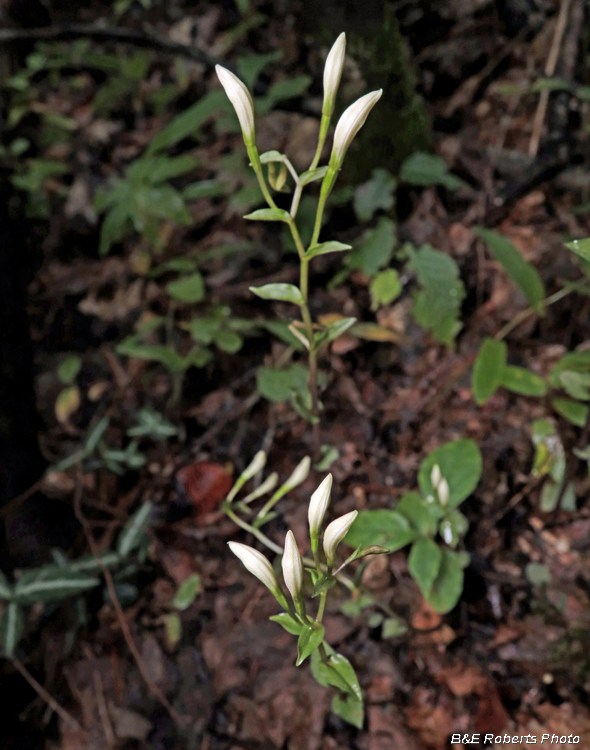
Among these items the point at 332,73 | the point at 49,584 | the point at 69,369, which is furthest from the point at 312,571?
the point at 69,369

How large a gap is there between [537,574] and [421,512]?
1.28 feet

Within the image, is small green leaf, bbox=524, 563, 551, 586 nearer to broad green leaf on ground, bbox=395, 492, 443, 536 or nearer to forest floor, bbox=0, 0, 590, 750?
forest floor, bbox=0, 0, 590, 750

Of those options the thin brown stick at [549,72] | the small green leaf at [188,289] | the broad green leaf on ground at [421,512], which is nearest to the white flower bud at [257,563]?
the broad green leaf on ground at [421,512]

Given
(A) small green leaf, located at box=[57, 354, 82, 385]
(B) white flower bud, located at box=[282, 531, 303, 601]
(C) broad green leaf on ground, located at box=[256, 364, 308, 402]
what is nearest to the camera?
(B) white flower bud, located at box=[282, 531, 303, 601]

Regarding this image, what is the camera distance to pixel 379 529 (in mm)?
1363

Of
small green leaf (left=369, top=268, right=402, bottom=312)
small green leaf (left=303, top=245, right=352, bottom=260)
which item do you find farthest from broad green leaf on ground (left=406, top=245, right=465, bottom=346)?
small green leaf (left=303, top=245, right=352, bottom=260)

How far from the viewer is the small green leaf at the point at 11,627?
4.89 feet

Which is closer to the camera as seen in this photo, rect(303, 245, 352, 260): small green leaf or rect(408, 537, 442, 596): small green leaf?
rect(303, 245, 352, 260): small green leaf

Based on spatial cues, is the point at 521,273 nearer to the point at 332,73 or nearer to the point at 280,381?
the point at 280,381

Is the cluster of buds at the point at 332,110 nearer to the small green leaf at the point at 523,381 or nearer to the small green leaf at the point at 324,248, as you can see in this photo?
the small green leaf at the point at 324,248

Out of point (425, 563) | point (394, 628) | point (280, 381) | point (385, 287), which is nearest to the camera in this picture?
point (425, 563)

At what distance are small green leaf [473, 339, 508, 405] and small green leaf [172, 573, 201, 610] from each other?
44.2 inches

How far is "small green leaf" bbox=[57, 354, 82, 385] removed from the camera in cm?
236

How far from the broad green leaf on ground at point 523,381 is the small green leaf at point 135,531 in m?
1.37
